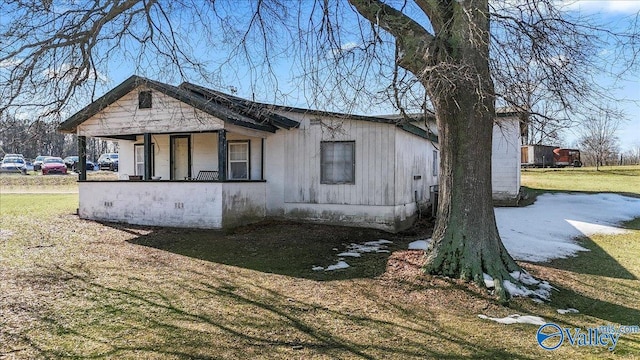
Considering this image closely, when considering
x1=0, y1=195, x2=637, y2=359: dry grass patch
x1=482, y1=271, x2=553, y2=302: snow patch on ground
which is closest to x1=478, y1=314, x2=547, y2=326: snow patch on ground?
x1=0, y1=195, x2=637, y2=359: dry grass patch

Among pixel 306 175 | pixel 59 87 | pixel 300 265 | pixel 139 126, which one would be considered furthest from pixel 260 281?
pixel 139 126

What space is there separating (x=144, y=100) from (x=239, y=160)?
3275 millimetres

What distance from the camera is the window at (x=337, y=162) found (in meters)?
12.0

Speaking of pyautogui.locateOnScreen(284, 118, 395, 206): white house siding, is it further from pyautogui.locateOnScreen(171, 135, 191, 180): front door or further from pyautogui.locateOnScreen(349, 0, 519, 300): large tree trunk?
pyautogui.locateOnScreen(349, 0, 519, 300): large tree trunk

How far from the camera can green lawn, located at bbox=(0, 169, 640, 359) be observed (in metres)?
4.11

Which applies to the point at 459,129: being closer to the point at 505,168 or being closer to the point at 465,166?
the point at 465,166

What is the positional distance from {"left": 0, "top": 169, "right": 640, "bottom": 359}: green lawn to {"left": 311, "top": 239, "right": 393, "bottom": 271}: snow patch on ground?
226 mm

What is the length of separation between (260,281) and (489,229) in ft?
12.2

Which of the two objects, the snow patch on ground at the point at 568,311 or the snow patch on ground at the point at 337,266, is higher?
the snow patch on ground at the point at 337,266

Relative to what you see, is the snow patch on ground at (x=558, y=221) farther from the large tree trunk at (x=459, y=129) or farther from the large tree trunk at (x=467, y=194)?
the large tree trunk at (x=459, y=129)

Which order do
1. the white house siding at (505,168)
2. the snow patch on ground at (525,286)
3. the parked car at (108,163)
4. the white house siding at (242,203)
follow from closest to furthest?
1. the snow patch on ground at (525,286)
2. the white house siding at (242,203)
3. the white house siding at (505,168)
4. the parked car at (108,163)

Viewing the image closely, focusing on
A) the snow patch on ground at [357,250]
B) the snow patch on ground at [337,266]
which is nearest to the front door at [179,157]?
the snow patch on ground at [357,250]

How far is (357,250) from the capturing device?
9000mm

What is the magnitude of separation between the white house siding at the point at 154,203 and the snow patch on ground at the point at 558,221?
739cm
